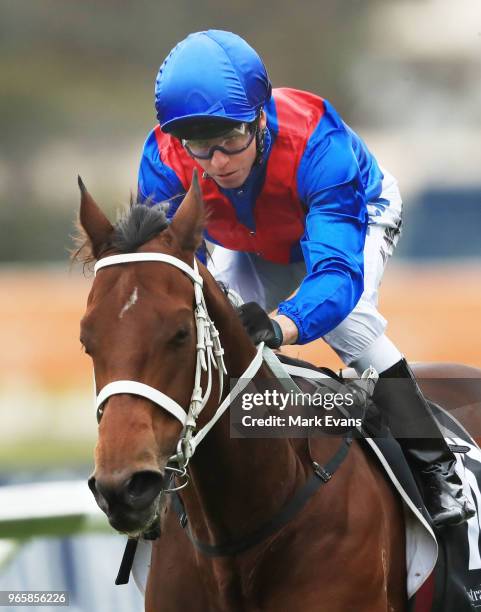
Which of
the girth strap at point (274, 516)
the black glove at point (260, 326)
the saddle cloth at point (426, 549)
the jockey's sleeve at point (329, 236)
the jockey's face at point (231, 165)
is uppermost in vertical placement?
the jockey's face at point (231, 165)

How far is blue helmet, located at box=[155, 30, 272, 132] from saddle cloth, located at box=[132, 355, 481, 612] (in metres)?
0.75

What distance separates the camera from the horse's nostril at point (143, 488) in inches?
83.5

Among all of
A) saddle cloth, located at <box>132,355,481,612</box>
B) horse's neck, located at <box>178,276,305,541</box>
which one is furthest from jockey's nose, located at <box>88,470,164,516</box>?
saddle cloth, located at <box>132,355,481,612</box>

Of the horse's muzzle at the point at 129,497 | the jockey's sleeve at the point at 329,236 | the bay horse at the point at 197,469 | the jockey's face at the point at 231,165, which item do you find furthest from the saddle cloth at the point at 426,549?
the horse's muzzle at the point at 129,497

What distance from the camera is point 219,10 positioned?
46.6 ft

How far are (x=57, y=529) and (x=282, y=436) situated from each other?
2.22 meters

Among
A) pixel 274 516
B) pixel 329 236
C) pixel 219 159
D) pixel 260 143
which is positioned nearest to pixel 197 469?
pixel 274 516

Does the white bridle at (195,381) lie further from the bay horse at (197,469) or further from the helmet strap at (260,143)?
the helmet strap at (260,143)

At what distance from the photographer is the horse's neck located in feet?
8.54

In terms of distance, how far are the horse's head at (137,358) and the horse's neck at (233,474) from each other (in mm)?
232

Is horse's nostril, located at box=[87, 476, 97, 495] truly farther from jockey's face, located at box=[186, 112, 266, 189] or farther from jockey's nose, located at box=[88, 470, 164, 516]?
jockey's face, located at box=[186, 112, 266, 189]

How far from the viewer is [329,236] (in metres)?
2.91

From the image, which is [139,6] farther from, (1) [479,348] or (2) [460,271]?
(1) [479,348]

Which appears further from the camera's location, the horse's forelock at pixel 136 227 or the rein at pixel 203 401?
the horse's forelock at pixel 136 227
